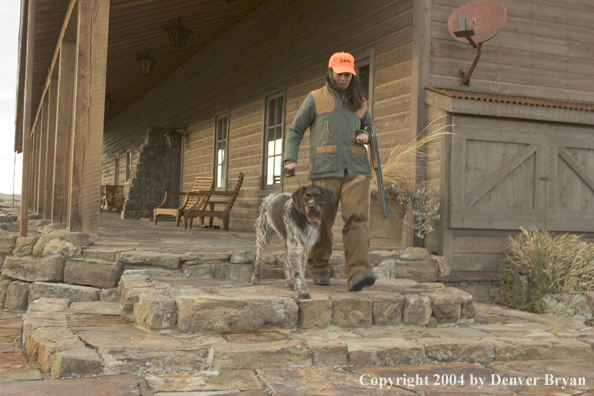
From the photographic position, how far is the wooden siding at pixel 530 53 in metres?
7.18

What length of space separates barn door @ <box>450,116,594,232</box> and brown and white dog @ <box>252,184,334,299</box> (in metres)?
2.67

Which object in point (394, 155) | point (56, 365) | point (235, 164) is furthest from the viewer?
point (235, 164)

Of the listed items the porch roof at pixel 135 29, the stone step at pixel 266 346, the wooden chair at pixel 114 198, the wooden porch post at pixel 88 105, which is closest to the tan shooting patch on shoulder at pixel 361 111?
the stone step at pixel 266 346

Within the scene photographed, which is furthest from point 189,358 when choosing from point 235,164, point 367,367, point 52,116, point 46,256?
point 235,164

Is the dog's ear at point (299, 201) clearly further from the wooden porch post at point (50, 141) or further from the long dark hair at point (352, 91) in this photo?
the wooden porch post at point (50, 141)

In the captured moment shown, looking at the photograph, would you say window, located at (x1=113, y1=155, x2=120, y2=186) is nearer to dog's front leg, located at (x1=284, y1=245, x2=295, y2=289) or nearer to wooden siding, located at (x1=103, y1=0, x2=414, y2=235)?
wooden siding, located at (x1=103, y1=0, x2=414, y2=235)

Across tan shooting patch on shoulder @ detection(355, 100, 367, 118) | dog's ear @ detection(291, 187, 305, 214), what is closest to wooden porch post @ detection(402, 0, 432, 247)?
tan shooting patch on shoulder @ detection(355, 100, 367, 118)

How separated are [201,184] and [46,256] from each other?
6.91 m

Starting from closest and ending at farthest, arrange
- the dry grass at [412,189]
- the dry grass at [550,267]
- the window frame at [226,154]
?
the dry grass at [550,267]
the dry grass at [412,189]
the window frame at [226,154]

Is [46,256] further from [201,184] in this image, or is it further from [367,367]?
[201,184]

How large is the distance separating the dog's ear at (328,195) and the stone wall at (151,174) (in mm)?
12396

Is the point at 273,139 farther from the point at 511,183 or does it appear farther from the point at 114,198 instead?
the point at 114,198

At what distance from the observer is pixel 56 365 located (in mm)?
3160

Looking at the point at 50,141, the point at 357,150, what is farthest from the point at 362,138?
the point at 50,141
